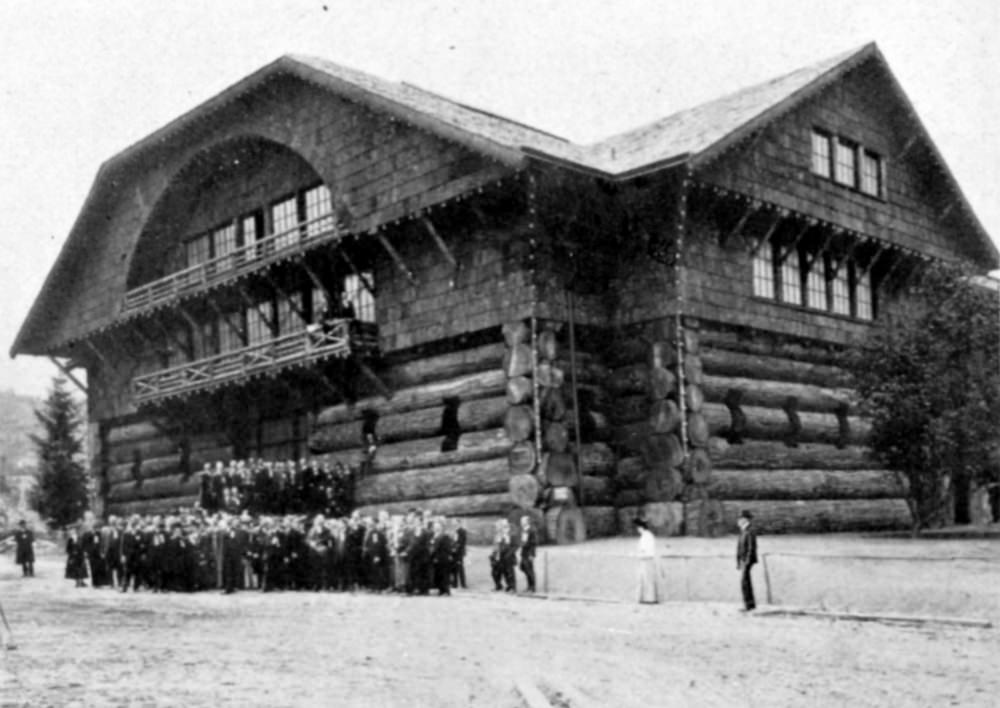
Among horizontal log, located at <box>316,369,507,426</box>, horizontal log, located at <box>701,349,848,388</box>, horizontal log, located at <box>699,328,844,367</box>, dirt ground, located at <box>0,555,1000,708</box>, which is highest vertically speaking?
horizontal log, located at <box>699,328,844,367</box>

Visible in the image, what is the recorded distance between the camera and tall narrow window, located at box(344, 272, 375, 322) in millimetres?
28125

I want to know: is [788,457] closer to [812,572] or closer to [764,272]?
[764,272]

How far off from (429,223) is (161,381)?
11515mm

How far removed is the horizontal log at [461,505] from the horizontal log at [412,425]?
1.38 m

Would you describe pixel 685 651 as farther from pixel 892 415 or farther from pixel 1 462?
pixel 1 462

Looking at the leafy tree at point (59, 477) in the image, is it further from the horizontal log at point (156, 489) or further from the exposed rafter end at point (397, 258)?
the exposed rafter end at point (397, 258)

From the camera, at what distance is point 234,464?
88.1 ft

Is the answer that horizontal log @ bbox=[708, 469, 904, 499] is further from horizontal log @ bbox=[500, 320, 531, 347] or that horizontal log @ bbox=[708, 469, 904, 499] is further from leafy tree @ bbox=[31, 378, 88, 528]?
leafy tree @ bbox=[31, 378, 88, 528]

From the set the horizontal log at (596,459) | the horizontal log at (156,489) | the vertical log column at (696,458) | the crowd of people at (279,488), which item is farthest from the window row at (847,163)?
the horizontal log at (156,489)

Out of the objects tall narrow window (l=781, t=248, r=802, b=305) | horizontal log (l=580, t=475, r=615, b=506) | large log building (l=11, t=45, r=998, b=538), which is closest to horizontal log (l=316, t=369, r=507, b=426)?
large log building (l=11, t=45, r=998, b=538)

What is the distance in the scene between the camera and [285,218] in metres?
31.3

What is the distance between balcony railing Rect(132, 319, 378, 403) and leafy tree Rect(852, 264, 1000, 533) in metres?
10.6

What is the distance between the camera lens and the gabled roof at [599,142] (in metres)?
23.2

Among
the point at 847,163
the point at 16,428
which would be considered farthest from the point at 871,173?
the point at 16,428
